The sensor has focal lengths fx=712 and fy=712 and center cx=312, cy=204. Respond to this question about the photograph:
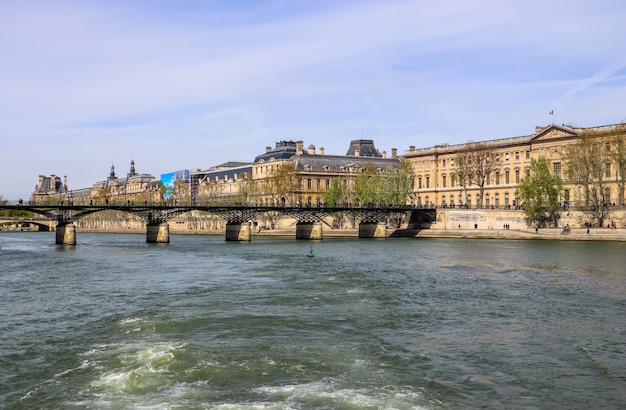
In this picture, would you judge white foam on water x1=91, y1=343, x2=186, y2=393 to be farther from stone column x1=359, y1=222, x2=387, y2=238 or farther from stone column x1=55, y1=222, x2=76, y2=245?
stone column x1=359, y1=222, x2=387, y2=238

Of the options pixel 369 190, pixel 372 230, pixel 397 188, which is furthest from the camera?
pixel 369 190

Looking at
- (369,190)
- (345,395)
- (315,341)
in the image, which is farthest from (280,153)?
(345,395)

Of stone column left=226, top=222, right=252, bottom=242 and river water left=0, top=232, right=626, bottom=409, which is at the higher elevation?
stone column left=226, top=222, right=252, bottom=242

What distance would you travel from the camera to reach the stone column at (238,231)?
103062 mm

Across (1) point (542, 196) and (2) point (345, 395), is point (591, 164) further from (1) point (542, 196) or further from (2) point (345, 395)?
(2) point (345, 395)

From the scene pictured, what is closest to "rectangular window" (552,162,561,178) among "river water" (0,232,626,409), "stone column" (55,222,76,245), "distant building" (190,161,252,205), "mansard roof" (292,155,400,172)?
"mansard roof" (292,155,400,172)

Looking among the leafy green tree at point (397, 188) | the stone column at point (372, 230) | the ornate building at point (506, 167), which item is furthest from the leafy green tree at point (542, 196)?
the leafy green tree at point (397, 188)

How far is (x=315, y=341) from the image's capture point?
2405 cm

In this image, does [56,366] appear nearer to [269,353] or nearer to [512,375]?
[269,353]

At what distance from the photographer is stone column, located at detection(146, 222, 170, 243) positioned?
328 ft

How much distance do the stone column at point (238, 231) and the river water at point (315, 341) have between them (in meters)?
55.7

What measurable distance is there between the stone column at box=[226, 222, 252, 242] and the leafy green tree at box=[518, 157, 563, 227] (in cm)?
3985

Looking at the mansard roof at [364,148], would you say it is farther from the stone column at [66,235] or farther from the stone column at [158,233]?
the stone column at [66,235]

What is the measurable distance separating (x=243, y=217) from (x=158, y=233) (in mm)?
13205
